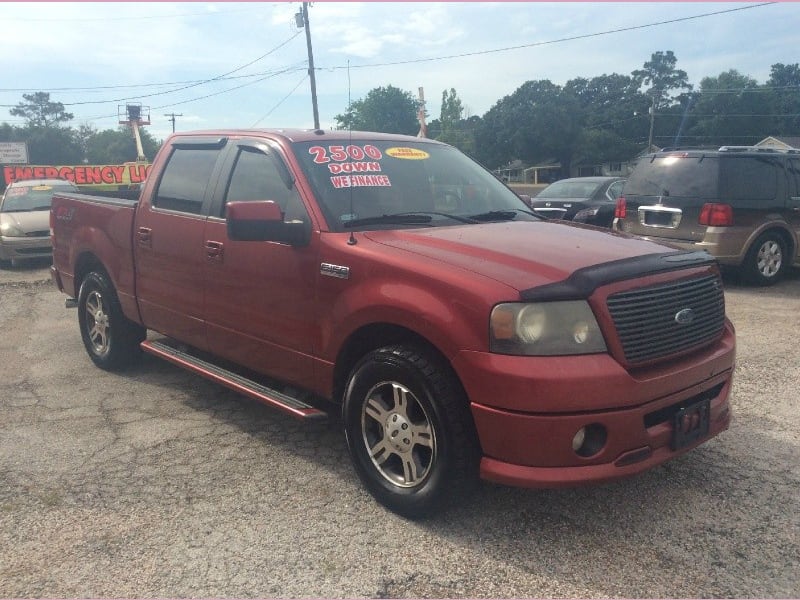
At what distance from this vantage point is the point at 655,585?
2.74 metres

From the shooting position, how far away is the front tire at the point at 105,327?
556 centimetres

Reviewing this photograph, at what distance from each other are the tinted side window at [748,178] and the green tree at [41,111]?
117655 mm

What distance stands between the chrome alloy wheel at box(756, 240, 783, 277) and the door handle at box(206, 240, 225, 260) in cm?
743

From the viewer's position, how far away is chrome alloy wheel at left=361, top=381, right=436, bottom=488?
10.4 feet

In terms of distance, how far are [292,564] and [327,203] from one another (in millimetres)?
1843

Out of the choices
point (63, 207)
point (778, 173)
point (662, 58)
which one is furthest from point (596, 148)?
point (63, 207)

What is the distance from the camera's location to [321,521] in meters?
3.29

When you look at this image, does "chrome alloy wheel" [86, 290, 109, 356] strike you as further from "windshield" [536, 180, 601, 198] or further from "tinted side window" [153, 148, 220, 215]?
"windshield" [536, 180, 601, 198]

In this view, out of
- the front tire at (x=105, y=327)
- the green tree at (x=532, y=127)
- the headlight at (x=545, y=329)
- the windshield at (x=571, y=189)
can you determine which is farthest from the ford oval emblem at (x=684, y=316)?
the green tree at (x=532, y=127)

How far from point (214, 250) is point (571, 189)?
32.0 feet

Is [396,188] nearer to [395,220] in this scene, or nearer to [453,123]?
[395,220]

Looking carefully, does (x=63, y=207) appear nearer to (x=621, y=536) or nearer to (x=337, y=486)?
(x=337, y=486)

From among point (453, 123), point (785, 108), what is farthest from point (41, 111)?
point (785, 108)

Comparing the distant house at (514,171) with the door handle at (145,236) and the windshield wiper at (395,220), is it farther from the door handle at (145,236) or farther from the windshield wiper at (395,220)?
the windshield wiper at (395,220)
